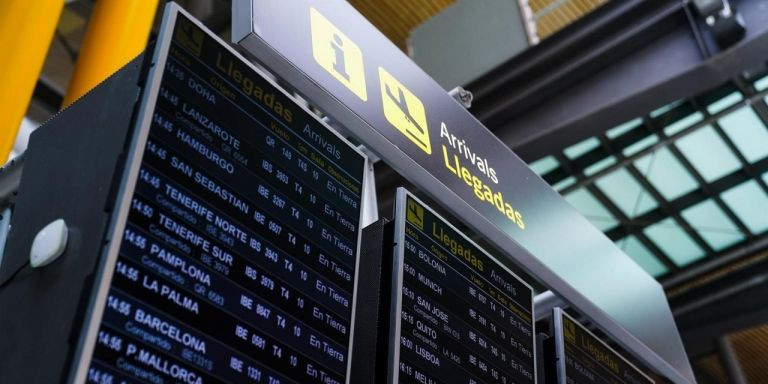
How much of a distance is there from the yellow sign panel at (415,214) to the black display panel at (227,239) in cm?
30

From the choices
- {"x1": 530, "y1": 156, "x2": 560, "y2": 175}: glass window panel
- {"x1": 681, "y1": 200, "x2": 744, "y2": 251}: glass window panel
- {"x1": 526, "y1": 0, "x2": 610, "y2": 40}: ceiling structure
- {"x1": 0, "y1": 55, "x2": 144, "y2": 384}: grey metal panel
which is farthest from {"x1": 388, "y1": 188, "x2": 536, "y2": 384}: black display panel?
{"x1": 681, "y1": 200, "x2": 744, "y2": 251}: glass window panel

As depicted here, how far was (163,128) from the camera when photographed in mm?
2238

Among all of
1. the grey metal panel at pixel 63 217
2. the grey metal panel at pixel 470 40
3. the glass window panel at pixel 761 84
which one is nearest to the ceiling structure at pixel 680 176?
the glass window panel at pixel 761 84

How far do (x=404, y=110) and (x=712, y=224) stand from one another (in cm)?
1606

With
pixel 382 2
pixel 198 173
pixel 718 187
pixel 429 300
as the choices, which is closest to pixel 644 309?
pixel 429 300

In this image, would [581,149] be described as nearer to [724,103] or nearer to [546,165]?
[546,165]

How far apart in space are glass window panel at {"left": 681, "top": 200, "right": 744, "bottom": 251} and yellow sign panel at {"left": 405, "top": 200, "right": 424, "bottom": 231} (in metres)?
15.5

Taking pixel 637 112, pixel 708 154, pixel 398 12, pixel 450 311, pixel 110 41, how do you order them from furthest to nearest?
pixel 708 154
pixel 398 12
pixel 637 112
pixel 110 41
pixel 450 311

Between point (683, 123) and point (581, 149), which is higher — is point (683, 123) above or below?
above

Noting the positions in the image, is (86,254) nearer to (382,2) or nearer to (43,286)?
(43,286)

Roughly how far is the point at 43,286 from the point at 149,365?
0.34 m

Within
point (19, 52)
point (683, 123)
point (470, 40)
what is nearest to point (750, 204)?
point (683, 123)

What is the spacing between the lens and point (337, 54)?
313cm

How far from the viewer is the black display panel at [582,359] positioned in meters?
3.70
